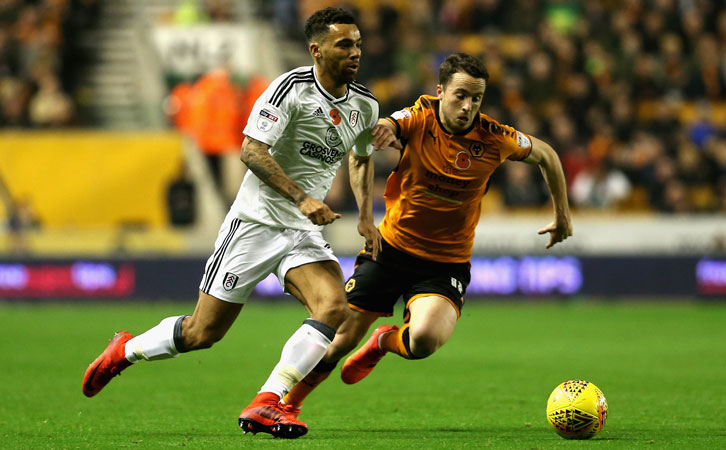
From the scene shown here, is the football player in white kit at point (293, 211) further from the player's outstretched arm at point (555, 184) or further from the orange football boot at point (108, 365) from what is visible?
the player's outstretched arm at point (555, 184)

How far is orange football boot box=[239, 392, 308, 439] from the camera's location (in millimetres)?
6406

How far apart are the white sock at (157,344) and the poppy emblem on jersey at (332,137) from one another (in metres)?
1.36

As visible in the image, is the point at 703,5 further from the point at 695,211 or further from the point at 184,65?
the point at 184,65

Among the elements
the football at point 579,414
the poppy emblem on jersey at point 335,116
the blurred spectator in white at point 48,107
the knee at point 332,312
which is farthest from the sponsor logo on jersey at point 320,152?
the blurred spectator in white at point 48,107

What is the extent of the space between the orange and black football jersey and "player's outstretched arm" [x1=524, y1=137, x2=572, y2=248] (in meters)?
0.07

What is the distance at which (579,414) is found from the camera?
21.9ft

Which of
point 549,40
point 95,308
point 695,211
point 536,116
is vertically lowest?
point 95,308

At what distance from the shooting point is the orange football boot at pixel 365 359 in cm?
788

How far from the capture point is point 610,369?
35.2 ft

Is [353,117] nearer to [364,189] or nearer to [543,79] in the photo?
[364,189]

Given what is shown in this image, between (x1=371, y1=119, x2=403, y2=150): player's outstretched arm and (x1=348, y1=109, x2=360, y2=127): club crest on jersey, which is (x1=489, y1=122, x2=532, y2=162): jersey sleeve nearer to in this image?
(x1=371, y1=119, x2=403, y2=150): player's outstretched arm

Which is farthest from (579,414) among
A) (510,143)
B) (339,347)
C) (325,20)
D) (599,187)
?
(599,187)

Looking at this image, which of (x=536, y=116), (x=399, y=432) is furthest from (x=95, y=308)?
(x=399, y=432)

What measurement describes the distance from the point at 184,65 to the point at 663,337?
10.4 metres
